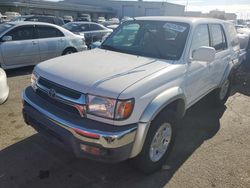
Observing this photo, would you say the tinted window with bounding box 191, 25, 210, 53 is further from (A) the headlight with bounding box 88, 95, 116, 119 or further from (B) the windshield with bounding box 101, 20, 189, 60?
(A) the headlight with bounding box 88, 95, 116, 119

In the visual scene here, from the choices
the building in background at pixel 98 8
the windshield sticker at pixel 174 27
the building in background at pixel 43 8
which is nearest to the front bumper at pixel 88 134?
the windshield sticker at pixel 174 27

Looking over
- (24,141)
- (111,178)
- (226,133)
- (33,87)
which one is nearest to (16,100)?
(24,141)

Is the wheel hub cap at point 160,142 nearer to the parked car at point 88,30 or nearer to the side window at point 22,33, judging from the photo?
the side window at point 22,33

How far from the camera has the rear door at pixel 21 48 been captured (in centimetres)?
751

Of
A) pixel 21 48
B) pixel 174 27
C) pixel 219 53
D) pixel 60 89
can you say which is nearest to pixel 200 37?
pixel 174 27

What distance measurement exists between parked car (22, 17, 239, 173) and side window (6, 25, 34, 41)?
448 cm

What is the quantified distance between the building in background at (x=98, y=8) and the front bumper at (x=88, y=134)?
44.5 metres

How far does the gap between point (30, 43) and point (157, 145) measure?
20.2ft

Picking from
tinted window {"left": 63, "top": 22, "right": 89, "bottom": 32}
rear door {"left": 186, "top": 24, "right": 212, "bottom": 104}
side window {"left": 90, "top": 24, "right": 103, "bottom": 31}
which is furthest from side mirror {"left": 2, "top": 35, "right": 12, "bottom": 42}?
side window {"left": 90, "top": 24, "right": 103, "bottom": 31}

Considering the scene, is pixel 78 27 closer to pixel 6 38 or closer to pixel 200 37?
pixel 6 38

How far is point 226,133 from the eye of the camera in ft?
15.0

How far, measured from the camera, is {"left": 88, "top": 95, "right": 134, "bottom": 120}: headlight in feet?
8.64

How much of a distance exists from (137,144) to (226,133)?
7.95ft

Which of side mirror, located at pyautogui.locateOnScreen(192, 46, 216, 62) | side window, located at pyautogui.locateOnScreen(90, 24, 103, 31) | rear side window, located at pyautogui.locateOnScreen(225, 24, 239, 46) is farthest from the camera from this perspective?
side window, located at pyautogui.locateOnScreen(90, 24, 103, 31)
